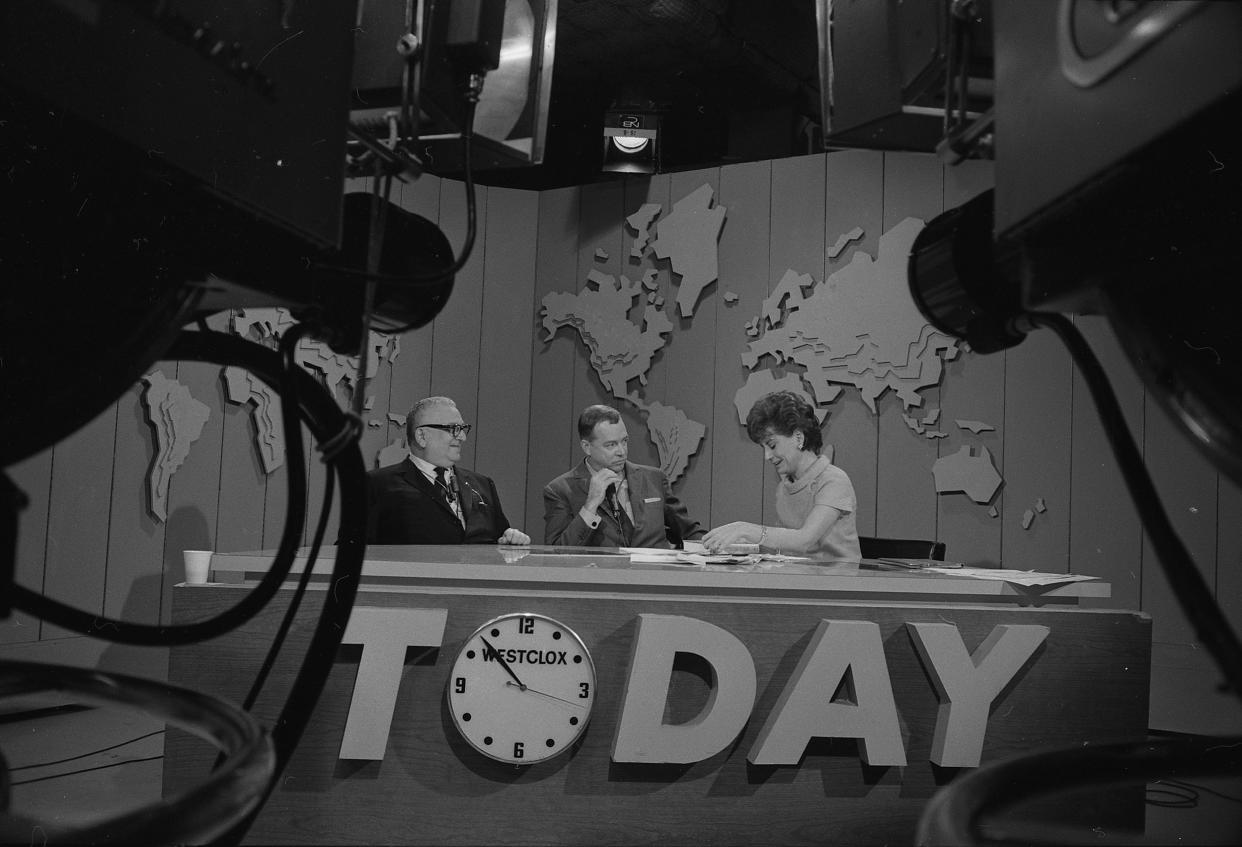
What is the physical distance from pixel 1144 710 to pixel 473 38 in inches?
83.3

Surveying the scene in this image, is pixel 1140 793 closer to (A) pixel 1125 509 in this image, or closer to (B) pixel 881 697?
(B) pixel 881 697

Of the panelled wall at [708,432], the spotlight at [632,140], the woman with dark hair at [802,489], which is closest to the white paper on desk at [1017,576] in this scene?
the woman with dark hair at [802,489]

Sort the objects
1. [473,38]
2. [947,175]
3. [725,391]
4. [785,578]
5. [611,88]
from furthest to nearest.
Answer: [611,88] → [725,391] → [947,175] → [785,578] → [473,38]

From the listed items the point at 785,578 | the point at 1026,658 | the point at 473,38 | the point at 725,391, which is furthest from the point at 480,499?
Result: the point at 473,38

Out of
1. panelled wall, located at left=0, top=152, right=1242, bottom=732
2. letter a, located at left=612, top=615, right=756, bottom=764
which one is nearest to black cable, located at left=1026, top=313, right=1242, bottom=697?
letter a, located at left=612, top=615, right=756, bottom=764

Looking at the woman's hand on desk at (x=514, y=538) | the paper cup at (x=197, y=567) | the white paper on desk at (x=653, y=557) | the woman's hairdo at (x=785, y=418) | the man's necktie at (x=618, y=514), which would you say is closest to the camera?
the paper cup at (x=197, y=567)

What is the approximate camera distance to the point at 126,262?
52 cm

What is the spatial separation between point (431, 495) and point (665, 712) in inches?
89.9

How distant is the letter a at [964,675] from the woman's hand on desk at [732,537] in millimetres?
1112

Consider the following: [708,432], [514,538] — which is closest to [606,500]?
[514,538]

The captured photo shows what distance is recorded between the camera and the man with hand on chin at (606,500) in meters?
4.25

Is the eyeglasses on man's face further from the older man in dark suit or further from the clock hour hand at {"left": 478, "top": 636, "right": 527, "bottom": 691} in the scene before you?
the clock hour hand at {"left": 478, "top": 636, "right": 527, "bottom": 691}

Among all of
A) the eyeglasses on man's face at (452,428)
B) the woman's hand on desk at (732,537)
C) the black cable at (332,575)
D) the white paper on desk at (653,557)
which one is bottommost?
the white paper on desk at (653,557)

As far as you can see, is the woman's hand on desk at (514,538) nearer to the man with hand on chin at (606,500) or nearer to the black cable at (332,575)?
the man with hand on chin at (606,500)
